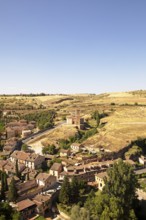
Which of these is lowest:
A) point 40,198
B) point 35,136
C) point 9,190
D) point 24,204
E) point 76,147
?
point 24,204

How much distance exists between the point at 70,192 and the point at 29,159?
23.2 m

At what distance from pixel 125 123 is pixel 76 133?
32198 mm

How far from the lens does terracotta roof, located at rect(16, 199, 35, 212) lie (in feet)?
172

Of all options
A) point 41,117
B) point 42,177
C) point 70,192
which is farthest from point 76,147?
point 41,117

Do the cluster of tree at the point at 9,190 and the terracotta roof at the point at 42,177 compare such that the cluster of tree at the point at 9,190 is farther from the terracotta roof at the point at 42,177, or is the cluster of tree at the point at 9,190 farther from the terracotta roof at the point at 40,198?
the terracotta roof at the point at 42,177

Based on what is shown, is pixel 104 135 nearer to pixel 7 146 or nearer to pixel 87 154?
pixel 87 154

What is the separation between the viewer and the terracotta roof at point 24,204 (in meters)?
52.4

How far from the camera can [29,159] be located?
250ft

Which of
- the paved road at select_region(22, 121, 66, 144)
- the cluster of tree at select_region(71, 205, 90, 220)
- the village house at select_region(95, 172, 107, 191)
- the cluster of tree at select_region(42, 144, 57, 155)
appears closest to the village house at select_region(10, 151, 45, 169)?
the cluster of tree at select_region(42, 144, 57, 155)

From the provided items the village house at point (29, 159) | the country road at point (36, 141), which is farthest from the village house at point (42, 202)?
the country road at point (36, 141)

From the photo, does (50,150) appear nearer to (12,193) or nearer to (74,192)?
(74,192)

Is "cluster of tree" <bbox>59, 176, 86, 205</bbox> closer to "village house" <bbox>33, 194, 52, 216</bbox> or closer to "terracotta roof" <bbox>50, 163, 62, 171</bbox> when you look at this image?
"village house" <bbox>33, 194, 52, 216</bbox>

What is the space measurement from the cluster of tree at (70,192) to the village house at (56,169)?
10.9m

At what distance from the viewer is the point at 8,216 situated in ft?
156
